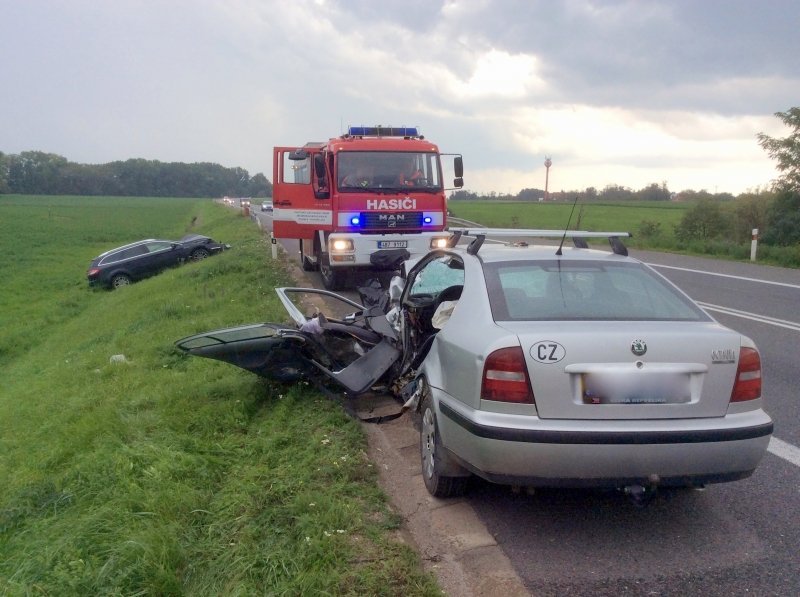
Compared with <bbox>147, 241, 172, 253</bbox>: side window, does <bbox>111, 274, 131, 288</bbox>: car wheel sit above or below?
below

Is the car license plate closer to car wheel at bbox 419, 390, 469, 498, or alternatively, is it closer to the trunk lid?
the trunk lid

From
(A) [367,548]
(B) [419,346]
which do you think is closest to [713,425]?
(A) [367,548]

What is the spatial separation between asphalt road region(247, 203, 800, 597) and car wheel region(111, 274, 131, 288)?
21.6 meters

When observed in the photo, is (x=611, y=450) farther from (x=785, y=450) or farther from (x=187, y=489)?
(x=187, y=489)

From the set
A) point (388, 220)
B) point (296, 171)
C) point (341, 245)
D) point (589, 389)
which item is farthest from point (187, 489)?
point (296, 171)

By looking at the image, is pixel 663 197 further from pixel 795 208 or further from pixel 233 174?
pixel 233 174

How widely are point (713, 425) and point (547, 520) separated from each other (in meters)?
1.08

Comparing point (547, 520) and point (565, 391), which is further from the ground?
point (565, 391)

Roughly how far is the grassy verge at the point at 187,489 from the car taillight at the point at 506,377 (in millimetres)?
914

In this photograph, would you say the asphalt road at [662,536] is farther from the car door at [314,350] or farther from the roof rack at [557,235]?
the car door at [314,350]

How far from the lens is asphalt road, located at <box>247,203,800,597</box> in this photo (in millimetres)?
3607

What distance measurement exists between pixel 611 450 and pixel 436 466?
3.79ft

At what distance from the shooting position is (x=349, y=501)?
447 cm

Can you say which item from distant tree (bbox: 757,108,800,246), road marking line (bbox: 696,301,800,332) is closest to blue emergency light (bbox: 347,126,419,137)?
road marking line (bbox: 696,301,800,332)
